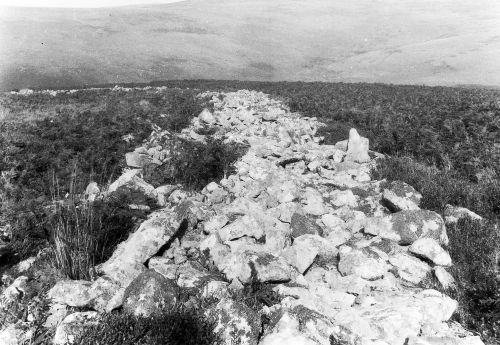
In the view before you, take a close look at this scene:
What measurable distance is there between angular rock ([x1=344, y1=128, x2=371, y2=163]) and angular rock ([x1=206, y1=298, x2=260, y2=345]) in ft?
20.6

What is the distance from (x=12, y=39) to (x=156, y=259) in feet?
264

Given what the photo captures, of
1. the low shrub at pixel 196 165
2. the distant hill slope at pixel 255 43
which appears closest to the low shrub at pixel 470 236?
the low shrub at pixel 196 165

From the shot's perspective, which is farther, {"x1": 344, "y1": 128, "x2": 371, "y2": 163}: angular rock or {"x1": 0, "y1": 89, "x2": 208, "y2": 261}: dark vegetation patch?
{"x1": 344, "y1": 128, "x2": 371, "y2": 163}: angular rock

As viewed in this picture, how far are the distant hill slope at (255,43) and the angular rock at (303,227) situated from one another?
158 feet

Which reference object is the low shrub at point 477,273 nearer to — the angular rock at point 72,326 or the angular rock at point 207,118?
the angular rock at point 72,326

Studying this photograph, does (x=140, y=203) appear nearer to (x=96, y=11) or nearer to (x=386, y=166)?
(x=386, y=166)

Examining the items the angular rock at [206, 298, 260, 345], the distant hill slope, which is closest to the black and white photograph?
the angular rock at [206, 298, 260, 345]

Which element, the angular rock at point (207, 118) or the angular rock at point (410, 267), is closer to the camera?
the angular rock at point (410, 267)

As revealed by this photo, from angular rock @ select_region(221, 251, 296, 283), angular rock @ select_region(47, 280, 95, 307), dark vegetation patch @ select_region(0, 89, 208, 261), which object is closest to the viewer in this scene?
angular rock @ select_region(47, 280, 95, 307)

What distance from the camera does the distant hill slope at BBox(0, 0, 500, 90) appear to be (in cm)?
5966

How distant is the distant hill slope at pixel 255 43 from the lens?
5966 cm

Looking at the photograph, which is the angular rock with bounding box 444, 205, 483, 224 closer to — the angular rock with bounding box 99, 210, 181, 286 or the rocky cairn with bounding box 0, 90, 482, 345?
the rocky cairn with bounding box 0, 90, 482, 345

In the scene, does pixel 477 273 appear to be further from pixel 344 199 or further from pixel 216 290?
pixel 216 290

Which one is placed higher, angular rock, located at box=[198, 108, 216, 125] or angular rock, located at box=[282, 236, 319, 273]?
angular rock, located at box=[282, 236, 319, 273]
